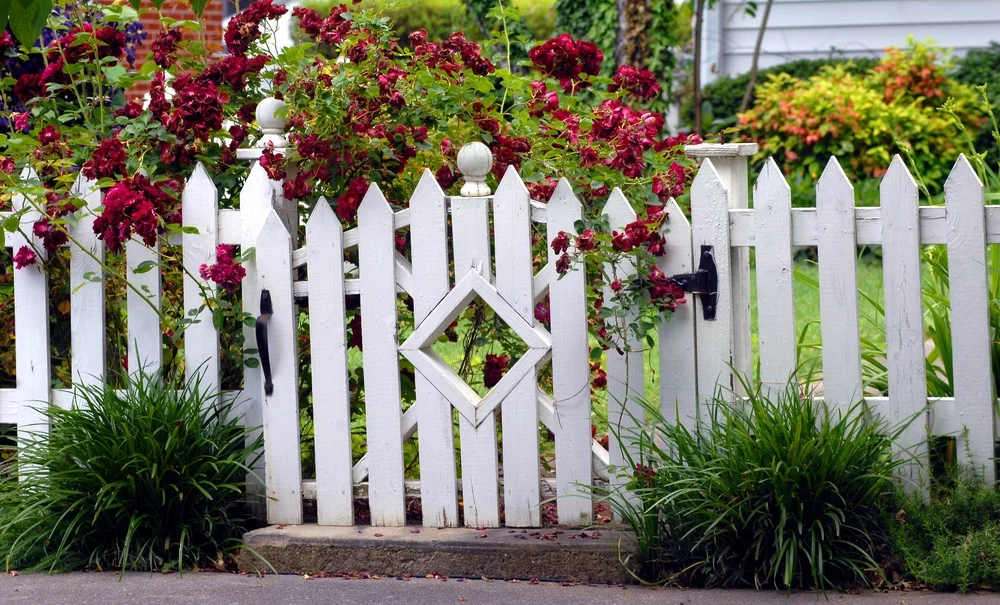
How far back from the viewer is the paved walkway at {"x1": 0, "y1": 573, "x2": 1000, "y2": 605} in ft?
9.57

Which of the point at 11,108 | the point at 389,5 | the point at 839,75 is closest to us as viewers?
the point at 389,5

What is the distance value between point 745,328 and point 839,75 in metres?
6.24

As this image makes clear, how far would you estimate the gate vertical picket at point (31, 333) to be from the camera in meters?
3.68

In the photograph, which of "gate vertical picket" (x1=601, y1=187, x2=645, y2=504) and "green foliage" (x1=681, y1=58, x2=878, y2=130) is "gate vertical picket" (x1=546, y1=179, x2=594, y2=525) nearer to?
"gate vertical picket" (x1=601, y1=187, x2=645, y2=504)

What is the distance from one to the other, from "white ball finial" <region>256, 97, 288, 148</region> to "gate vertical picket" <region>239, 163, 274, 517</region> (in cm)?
9

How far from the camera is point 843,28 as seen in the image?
402 inches

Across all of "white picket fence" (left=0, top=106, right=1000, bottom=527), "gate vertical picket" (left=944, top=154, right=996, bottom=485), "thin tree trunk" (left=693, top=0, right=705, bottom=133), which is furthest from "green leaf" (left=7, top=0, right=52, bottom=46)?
"thin tree trunk" (left=693, top=0, right=705, bottom=133)

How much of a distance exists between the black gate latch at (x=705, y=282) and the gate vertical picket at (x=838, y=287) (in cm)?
30

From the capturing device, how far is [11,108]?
4379 millimetres

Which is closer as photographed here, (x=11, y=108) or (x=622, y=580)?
(x=622, y=580)

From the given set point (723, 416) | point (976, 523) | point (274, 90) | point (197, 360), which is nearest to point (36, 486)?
point (197, 360)

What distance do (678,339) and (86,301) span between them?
1927 millimetres

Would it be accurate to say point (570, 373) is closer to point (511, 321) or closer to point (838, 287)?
point (511, 321)

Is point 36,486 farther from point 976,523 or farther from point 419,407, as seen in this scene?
point 976,523
